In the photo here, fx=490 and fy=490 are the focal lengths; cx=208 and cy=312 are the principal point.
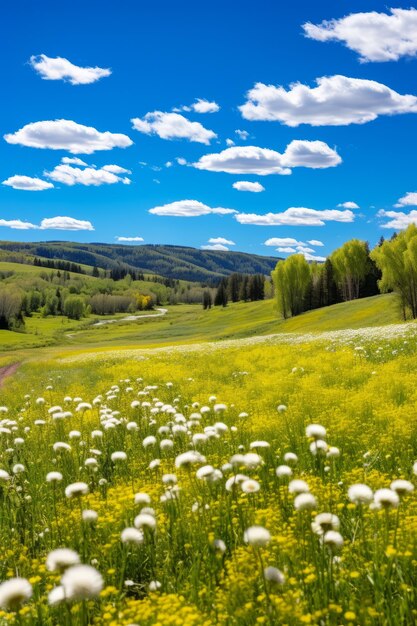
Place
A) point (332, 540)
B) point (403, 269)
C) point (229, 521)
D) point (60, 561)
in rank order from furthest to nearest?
point (403, 269)
point (229, 521)
point (332, 540)
point (60, 561)

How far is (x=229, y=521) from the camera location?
17.9ft

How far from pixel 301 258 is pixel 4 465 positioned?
86521 mm

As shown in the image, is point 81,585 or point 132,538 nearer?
point 81,585

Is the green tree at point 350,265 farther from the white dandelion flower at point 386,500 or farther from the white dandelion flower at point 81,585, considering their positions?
the white dandelion flower at point 81,585

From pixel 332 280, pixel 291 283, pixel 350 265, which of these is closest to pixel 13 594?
pixel 291 283

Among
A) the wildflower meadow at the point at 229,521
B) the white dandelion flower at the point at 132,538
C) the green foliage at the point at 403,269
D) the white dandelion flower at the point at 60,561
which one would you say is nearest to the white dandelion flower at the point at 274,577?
the wildflower meadow at the point at 229,521

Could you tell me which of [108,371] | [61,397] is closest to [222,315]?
[108,371]

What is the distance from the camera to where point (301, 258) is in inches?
3642

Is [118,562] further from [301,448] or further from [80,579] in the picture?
[301,448]

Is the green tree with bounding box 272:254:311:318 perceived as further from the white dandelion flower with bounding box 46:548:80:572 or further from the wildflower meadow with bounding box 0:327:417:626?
the white dandelion flower with bounding box 46:548:80:572

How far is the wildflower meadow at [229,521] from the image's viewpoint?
3725 millimetres

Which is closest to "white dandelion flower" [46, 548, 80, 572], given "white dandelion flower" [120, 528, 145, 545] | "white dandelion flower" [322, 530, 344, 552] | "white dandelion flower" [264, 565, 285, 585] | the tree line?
"white dandelion flower" [120, 528, 145, 545]

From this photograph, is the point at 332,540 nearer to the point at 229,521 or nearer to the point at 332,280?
the point at 229,521

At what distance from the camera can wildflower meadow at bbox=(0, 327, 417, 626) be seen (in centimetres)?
372
